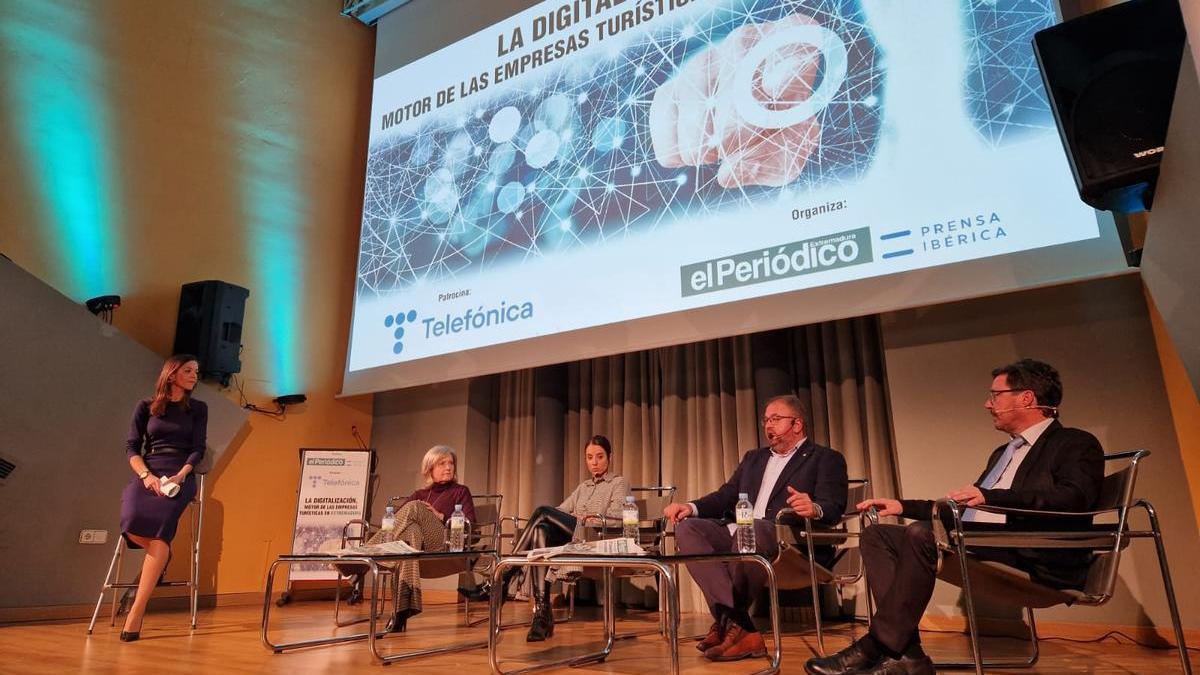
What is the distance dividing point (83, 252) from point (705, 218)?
3.72 metres

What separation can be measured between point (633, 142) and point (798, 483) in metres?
2.13

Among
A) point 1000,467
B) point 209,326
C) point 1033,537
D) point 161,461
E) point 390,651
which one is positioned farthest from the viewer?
point 209,326

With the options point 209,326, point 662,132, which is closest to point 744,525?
point 662,132

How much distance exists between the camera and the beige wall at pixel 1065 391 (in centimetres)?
286

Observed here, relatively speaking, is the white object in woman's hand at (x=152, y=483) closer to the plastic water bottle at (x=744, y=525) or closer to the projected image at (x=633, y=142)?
the projected image at (x=633, y=142)

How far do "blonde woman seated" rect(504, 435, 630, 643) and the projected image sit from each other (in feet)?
3.93

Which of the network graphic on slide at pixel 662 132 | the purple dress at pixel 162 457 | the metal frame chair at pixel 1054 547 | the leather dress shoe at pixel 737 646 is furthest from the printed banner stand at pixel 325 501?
the metal frame chair at pixel 1054 547

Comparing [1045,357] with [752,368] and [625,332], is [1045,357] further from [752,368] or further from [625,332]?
[625,332]

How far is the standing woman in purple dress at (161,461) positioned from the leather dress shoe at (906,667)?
2.93 meters

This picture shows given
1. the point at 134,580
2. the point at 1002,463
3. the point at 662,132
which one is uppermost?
the point at 662,132

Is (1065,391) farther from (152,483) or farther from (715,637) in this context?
(152,483)

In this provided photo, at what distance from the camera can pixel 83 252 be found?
179 inches

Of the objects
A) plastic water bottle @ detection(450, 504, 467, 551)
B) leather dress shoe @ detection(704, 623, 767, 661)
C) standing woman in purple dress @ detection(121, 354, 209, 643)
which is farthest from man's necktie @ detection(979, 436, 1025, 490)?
standing woman in purple dress @ detection(121, 354, 209, 643)

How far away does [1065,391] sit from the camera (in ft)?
10.3
